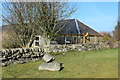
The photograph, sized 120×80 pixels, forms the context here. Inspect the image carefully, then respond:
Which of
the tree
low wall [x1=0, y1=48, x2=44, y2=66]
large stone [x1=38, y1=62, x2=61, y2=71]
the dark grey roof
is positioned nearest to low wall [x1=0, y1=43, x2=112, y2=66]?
low wall [x1=0, y1=48, x2=44, y2=66]

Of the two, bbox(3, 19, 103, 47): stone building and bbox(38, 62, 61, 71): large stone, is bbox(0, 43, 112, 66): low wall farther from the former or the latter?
bbox(3, 19, 103, 47): stone building

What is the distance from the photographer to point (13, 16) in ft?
52.4

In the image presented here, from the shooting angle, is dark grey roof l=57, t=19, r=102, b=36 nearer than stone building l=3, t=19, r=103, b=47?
No

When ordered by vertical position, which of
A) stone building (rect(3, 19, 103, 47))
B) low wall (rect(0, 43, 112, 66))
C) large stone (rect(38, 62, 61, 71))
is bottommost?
large stone (rect(38, 62, 61, 71))

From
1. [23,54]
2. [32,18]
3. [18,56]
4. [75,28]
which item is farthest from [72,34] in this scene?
[18,56]

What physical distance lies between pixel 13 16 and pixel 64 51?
791 centimetres

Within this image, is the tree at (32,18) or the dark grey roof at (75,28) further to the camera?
the dark grey roof at (75,28)

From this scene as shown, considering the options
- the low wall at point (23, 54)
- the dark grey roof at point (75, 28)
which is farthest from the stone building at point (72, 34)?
the low wall at point (23, 54)

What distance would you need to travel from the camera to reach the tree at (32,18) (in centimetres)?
1482

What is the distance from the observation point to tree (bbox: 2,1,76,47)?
48.6 ft

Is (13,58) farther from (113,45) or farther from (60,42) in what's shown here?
(113,45)

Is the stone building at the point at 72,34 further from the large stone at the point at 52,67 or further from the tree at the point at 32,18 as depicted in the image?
the large stone at the point at 52,67

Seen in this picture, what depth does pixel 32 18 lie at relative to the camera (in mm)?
15492

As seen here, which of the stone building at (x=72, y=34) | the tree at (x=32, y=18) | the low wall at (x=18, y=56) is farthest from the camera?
the stone building at (x=72, y=34)
